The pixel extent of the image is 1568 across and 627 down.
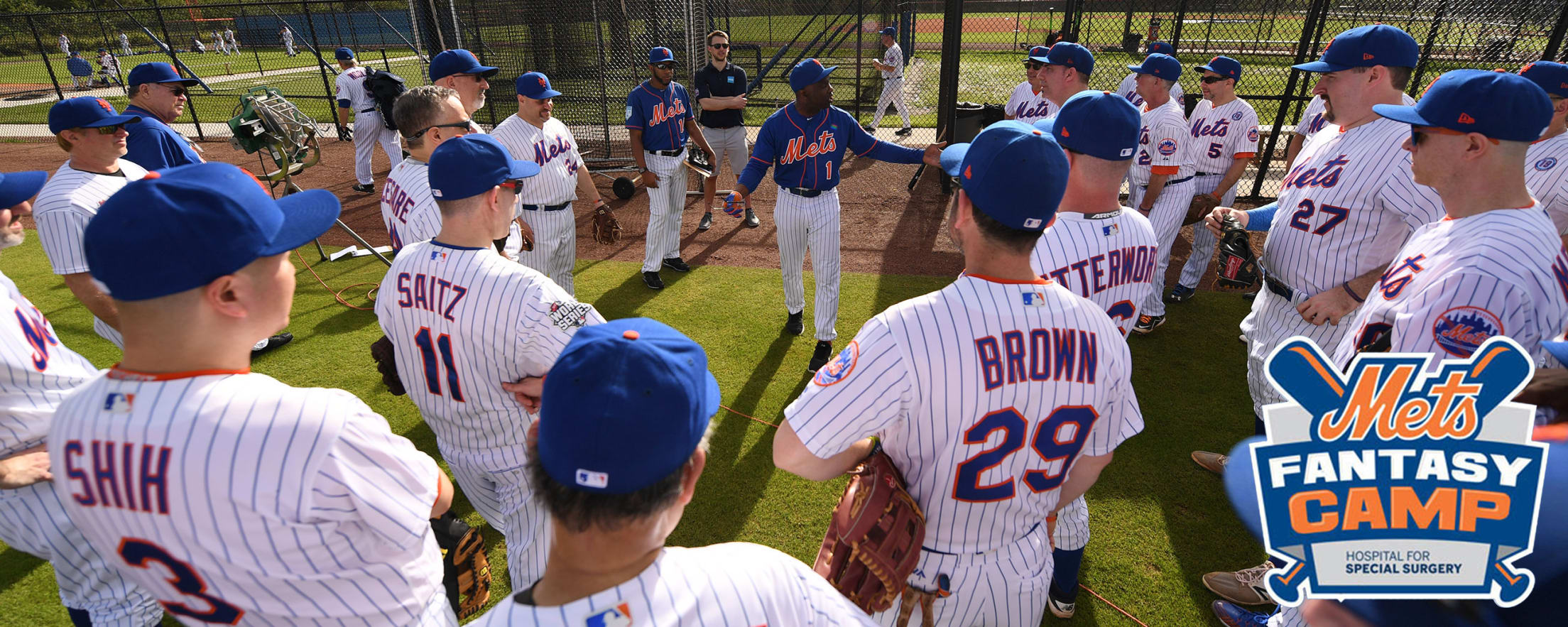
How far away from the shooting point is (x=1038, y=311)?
1.83 meters

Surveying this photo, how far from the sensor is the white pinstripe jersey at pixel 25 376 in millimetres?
2285

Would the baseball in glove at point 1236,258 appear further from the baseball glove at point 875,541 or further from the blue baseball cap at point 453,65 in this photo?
the blue baseball cap at point 453,65

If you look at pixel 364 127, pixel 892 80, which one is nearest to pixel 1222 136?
pixel 892 80

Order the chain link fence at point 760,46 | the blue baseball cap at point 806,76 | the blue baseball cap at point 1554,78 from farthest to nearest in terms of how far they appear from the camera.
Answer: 1. the chain link fence at point 760,46
2. the blue baseball cap at point 806,76
3. the blue baseball cap at point 1554,78

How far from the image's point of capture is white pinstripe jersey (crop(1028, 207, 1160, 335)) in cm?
261

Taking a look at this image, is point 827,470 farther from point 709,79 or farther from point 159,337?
point 709,79

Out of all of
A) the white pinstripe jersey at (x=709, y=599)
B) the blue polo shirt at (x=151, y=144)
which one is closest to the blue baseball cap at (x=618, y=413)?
the white pinstripe jersey at (x=709, y=599)

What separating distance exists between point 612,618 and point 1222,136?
271 inches

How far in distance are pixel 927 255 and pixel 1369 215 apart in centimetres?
472

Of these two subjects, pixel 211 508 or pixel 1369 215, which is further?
pixel 1369 215

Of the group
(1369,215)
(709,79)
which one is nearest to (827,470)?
(1369,215)

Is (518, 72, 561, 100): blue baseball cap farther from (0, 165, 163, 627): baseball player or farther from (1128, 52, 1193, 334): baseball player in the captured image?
(1128, 52, 1193, 334): baseball player

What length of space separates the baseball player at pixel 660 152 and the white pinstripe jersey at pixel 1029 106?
139 inches

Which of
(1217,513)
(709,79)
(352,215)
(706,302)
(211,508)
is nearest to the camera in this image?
(211,508)
